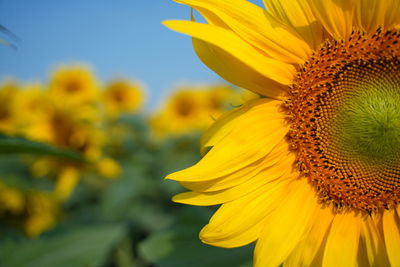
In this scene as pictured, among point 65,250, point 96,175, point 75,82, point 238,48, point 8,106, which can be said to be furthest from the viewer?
point 75,82

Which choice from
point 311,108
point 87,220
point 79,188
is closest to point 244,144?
point 311,108

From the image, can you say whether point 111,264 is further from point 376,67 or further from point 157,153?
point 376,67

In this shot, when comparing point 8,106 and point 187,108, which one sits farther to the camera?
point 187,108

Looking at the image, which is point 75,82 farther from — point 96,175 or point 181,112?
point 96,175

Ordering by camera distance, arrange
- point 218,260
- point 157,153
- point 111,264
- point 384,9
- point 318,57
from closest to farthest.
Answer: point 384,9 < point 318,57 < point 218,260 < point 111,264 < point 157,153

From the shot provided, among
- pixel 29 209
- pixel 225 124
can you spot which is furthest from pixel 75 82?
pixel 225 124

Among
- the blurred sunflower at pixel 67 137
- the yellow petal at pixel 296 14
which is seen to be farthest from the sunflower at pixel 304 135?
the blurred sunflower at pixel 67 137

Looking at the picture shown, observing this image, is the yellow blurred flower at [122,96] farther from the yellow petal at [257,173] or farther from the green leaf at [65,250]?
the yellow petal at [257,173]
